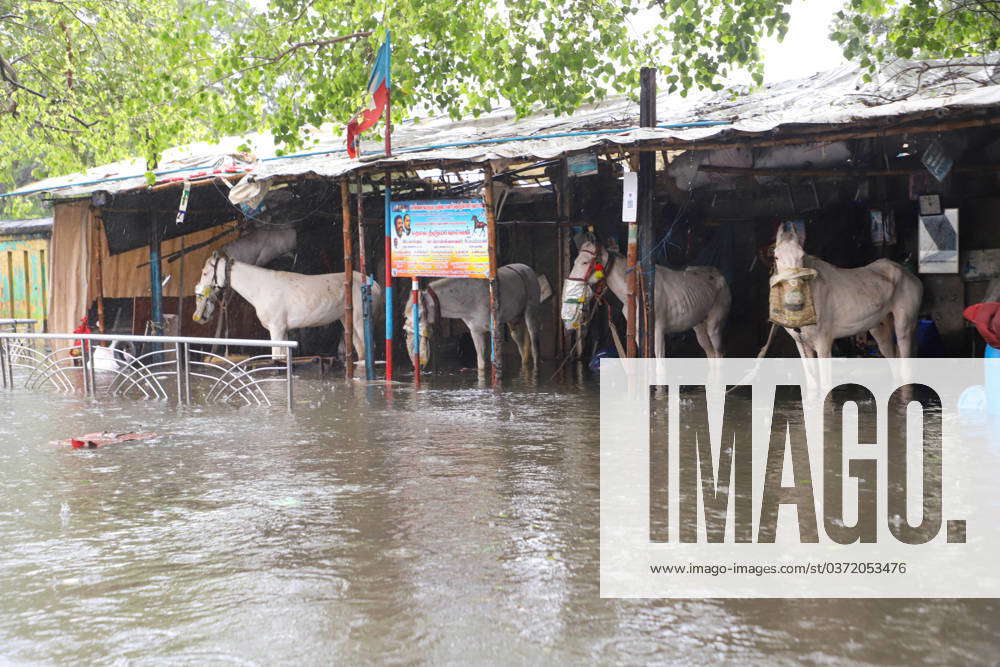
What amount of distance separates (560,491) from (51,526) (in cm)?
310

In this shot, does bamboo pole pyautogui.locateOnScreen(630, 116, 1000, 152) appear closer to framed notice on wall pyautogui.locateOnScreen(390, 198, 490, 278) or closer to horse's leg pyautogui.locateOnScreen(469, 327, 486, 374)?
framed notice on wall pyautogui.locateOnScreen(390, 198, 490, 278)

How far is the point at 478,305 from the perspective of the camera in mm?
13062

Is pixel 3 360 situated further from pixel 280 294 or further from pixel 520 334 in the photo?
pixel 520 334

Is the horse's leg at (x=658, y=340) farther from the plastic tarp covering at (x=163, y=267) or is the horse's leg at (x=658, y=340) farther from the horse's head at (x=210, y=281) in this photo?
the plastic tarp covering at (x=163, y=267)

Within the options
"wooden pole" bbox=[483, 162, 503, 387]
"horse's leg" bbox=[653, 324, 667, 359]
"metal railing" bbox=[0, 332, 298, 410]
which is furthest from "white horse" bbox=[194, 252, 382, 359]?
"horse's leg" bbox=[653, 324, 667, 359]

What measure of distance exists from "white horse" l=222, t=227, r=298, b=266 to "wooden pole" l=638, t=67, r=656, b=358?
626 cm

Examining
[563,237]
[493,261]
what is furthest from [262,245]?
[493,261]

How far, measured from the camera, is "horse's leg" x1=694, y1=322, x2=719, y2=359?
41.0ft

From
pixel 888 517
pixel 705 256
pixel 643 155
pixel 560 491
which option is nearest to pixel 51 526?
pixel 560 491

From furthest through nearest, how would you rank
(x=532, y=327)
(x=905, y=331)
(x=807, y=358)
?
1. (x=532, y=327)
2. (x=905, y=331)
3. (x=807, y=358)

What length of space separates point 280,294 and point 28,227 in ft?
28.6

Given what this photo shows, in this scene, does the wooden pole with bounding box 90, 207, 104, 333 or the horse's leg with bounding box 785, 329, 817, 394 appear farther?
the wooden pole with bounding box 90, 207, 104, 333

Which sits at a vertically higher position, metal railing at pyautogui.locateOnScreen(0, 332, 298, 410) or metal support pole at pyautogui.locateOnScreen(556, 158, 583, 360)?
metal support pole at pyautogui.locateOnScreen(556, 158, 583, 360)

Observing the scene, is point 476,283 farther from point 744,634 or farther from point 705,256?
point 744,634
